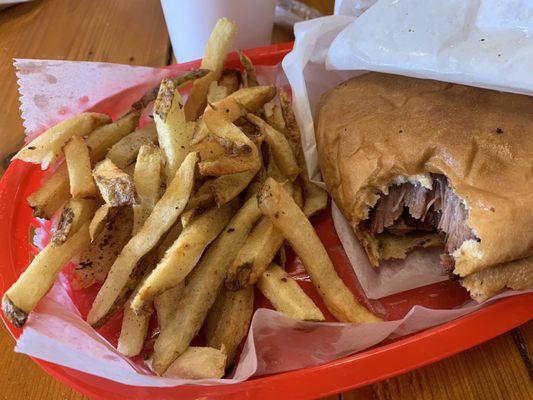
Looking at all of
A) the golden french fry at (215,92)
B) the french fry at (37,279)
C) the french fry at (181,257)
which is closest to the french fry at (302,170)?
the golden french fry at (215,92)

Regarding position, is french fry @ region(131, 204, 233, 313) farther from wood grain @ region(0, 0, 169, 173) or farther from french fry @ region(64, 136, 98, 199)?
wood grain @ region(0, 0, 169, 173)

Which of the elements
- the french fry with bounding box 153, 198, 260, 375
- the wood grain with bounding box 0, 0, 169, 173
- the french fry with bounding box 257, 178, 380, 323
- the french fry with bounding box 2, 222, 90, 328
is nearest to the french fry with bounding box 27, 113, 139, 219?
the french fry with bounding box 2, 222, 90, 328

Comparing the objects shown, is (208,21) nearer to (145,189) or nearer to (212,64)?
(212,64)

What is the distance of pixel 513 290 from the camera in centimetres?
110

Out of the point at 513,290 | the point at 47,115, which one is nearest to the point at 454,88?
the point at 513,290

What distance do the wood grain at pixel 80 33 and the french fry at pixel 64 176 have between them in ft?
2.22

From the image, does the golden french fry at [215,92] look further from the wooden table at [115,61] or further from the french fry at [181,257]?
the wooden table at [115,61]

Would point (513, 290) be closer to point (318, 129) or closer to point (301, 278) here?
point (301, 278)

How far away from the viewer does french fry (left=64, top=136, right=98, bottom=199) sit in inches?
A: 43.4

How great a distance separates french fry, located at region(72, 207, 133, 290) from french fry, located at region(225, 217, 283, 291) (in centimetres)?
26

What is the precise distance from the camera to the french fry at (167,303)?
3.52 ft

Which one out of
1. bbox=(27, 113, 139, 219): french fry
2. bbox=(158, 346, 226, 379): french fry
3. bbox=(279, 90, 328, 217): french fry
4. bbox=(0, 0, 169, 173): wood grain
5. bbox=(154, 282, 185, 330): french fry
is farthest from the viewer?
bbox=(0, 0, 169, 173): wood grain

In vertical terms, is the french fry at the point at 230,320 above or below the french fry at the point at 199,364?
below

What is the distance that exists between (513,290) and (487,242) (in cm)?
15
